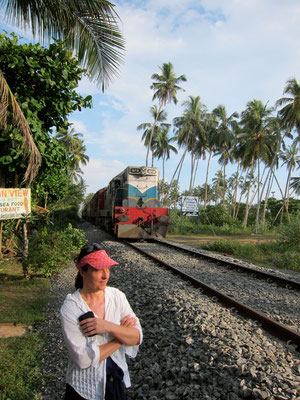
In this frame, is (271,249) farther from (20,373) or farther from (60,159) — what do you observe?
(20,373)

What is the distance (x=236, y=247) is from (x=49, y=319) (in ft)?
31.6

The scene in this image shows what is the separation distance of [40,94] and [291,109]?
27.3 metres

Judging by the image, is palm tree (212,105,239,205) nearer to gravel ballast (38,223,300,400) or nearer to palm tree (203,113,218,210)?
palm tree (203,113,218,210)

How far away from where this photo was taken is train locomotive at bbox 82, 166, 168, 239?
13.5 meters

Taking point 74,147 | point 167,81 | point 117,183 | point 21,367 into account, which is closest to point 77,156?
point 74,147

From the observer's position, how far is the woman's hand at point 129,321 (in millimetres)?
1903

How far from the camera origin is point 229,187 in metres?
80.1

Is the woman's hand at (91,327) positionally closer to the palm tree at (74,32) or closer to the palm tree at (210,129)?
the palm tree at (74,32)

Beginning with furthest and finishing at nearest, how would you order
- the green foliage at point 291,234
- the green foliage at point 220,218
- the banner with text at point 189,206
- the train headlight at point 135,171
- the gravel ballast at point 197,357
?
the green foliage at point 220,218 < the banner with text at point 189,206 < the train headlight at point 135,171 < the green foliage at point 291,234 < the gravel ballast at point 197,357

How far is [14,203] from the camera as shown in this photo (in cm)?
527

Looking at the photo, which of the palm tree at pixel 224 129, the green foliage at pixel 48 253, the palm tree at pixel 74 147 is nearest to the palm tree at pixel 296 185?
the palm tree at pixel 224 129

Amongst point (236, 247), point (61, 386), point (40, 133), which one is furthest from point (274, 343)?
point (236, 247)

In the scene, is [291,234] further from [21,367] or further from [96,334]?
[96,334]

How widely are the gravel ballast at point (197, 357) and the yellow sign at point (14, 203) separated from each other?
1829 mm
